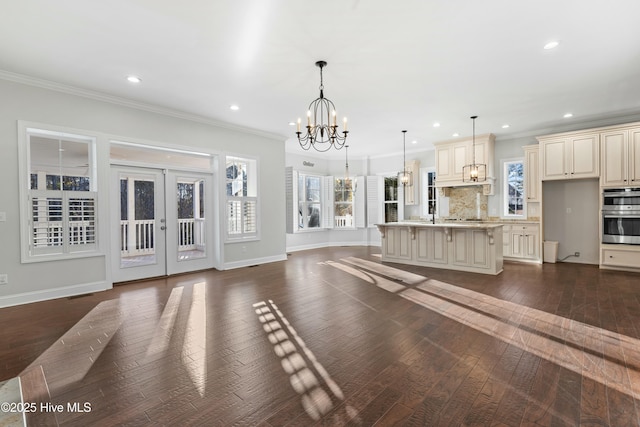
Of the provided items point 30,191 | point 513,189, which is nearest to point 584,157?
point 513,189

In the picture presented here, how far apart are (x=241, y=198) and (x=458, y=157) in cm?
543

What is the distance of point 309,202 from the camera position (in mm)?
9812

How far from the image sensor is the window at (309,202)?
960cm

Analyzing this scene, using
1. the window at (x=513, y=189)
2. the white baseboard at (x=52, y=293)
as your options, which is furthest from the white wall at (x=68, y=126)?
the window at (x=513, y=189)

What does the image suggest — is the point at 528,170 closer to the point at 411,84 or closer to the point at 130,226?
the point at 411,84

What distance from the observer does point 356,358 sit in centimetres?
260

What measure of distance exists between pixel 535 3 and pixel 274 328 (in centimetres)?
398

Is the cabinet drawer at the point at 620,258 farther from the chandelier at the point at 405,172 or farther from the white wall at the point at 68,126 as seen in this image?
the white wall at the point at 68,126

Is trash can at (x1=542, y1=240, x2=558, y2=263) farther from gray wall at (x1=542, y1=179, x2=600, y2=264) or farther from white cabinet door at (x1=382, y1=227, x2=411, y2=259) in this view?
white cabinet door at (x1=382, y1=227, x2=411, y2=259)

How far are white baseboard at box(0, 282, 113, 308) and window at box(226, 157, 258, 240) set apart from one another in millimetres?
2414

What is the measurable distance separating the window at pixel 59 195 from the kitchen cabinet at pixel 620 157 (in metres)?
9.14

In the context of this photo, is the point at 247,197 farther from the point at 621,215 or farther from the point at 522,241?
the point at 621,215

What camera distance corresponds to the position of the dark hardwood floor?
1.93 meters

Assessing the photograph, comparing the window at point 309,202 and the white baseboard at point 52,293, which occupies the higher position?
the window at point 309,202
